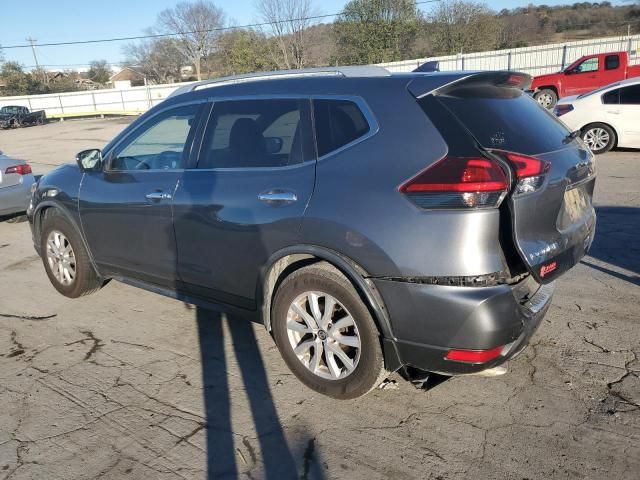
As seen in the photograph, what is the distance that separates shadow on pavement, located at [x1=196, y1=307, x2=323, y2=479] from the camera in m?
2.64

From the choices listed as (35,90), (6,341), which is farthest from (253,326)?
(35,90)

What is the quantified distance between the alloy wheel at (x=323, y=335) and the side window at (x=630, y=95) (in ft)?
32.9

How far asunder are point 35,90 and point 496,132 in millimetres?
66851

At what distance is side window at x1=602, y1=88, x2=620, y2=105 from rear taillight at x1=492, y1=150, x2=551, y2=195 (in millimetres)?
9478

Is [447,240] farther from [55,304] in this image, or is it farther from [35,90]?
[35,90]

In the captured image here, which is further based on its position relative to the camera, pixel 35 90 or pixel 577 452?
pixel 35 90

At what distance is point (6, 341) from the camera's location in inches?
164

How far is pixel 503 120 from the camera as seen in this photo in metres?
2.91

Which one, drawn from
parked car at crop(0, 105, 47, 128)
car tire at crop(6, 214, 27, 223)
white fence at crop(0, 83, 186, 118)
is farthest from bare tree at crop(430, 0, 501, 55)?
car tire at crop(6, 214, 27, 223)

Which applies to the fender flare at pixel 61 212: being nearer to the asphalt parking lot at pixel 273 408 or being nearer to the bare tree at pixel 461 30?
the asphalt parking lot at pixel 273 408

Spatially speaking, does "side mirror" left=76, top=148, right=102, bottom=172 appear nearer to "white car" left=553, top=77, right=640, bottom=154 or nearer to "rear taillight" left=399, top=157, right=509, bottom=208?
"rear taillight" left=399, top=157, right=509, bottom=208

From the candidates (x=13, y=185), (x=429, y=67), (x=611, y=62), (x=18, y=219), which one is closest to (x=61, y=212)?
(x=429, y=67)

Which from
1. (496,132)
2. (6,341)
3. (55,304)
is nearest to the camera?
(496,132)

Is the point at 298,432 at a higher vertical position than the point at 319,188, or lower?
lower
